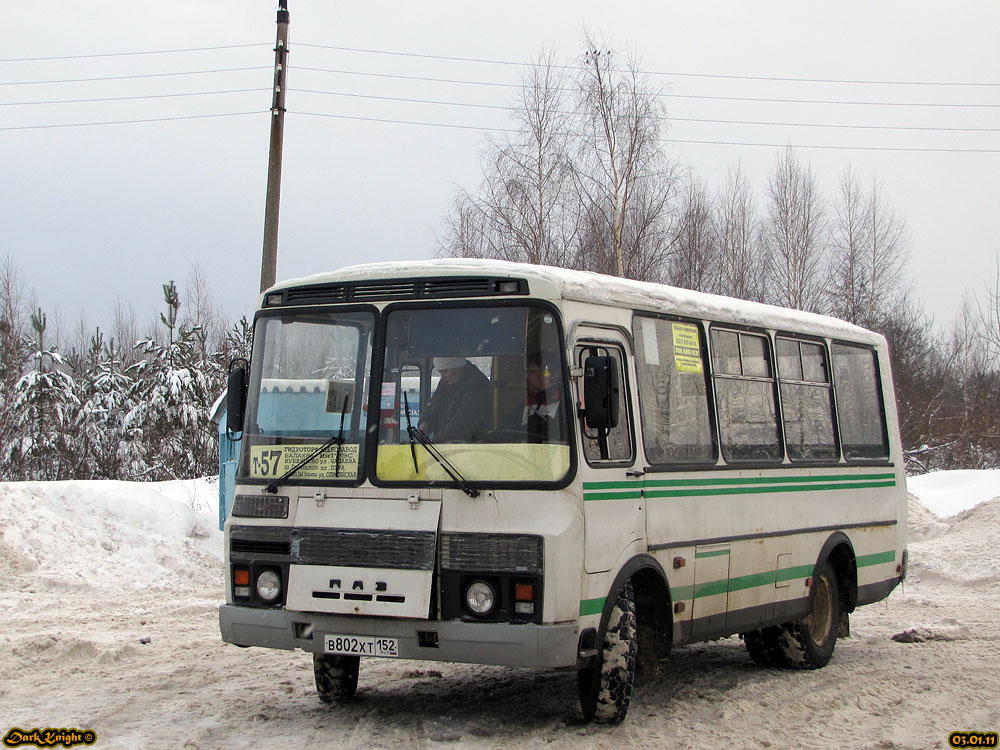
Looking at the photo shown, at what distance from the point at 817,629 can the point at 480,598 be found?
479 cm

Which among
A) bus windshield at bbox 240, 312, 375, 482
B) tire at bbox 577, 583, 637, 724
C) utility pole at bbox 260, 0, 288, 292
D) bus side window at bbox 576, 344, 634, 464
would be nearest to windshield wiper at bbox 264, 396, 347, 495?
bus windshield at bbox 240, 312, 375, 482

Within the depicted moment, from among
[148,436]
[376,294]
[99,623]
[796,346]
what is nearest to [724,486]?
[796,346]

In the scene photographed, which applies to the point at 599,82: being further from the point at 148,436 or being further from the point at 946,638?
the point at 946,638

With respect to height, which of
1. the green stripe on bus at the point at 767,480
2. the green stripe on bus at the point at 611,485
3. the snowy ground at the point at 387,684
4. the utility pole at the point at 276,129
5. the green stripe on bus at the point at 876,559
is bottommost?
the snowy ground at the point at 387,684

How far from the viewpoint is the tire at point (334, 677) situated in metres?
8.10

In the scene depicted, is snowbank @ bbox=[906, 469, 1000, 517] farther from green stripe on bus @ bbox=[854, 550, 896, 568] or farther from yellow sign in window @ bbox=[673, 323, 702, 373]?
yellow sign in window @ bbox=[673, 323, 702, 373]

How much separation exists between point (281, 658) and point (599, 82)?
27359 mm

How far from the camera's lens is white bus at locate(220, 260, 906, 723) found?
697 centimetres

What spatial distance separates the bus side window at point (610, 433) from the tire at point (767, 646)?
3369 millimetres

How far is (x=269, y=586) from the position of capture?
7422 millimetres

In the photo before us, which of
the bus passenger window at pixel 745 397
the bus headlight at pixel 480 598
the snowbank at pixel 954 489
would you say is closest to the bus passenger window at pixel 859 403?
the bus passenger window at pixel 745 397

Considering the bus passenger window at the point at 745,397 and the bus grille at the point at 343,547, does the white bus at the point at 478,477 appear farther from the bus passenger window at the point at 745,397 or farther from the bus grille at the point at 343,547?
the bus passenger window at the point at 745,397

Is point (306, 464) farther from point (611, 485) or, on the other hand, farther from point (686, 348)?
point (686, 348)

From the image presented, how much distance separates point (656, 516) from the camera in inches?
316
